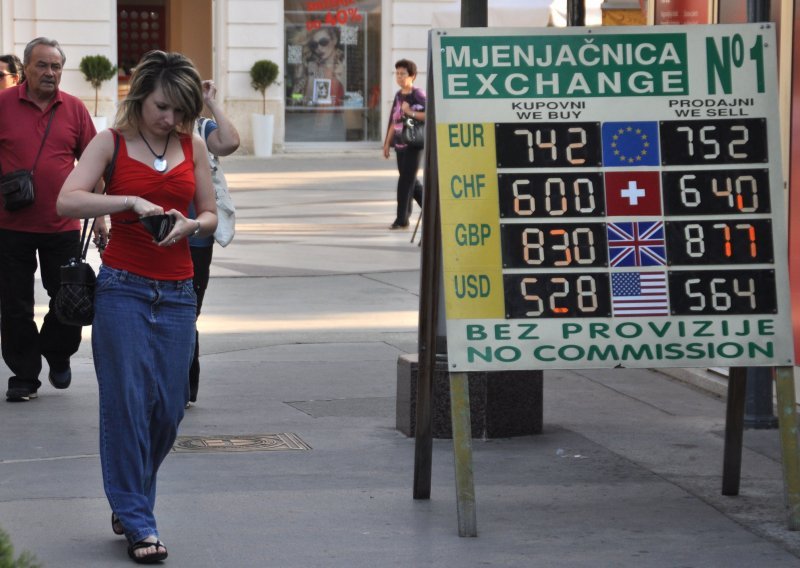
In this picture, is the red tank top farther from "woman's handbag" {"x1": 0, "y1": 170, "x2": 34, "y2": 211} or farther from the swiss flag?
"woman's handbag" {"x1": 0, "y1": 170, "x2": 34, "y2": 211}

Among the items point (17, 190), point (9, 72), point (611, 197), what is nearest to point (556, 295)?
point (611, 197)

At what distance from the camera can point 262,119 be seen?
32500 mm

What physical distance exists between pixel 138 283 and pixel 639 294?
6.41 ft

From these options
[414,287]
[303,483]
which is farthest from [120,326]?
[414,287]

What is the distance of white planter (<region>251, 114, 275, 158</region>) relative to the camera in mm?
32531

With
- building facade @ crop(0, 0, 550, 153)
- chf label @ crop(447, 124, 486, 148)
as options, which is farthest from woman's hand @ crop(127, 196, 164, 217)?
building facade @ crop(0, 0, 550, 153)

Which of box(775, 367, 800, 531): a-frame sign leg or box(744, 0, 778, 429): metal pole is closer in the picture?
box(775, 367, 800, 531): a-frame sign leg

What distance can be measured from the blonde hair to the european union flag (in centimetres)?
164

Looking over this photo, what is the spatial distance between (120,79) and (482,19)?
33.2 metres

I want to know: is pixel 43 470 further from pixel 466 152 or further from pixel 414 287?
pixel 414 287

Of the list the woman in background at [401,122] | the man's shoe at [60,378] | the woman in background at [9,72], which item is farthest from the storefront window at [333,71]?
the man's shoe at [60,378]

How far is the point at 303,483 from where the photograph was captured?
21.2 ft

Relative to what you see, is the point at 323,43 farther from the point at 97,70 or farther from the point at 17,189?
the point at 17,189

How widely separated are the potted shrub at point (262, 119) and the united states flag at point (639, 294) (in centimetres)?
2707
